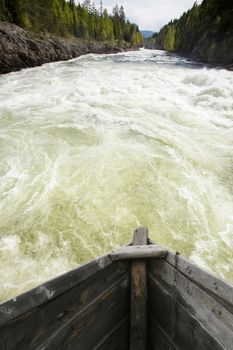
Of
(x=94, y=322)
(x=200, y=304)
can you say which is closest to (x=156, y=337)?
(x=94, y=322)

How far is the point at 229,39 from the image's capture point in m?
32.8

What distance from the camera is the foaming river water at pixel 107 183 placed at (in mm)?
4141

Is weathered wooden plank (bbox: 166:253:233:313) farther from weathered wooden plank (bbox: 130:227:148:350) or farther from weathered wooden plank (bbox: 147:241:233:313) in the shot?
weathered wooden plank (bbox: 130:227:148:350)

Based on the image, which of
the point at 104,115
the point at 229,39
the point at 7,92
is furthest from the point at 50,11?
the point at 104,115

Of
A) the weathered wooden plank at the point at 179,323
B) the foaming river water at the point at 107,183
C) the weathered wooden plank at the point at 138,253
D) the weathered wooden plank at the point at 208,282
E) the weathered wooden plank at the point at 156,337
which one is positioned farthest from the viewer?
the foaming river water at the point at 107,183

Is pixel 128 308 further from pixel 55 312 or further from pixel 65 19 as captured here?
pixel 65 19

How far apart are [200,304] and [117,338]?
1.12 metres

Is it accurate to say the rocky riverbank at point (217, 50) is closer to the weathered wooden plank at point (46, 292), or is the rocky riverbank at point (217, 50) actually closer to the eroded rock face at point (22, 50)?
the eroded rock face at point (22, 50)

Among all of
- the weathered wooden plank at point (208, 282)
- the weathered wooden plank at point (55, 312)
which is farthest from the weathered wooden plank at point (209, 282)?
the weathered wooden plank at point (55, 312)

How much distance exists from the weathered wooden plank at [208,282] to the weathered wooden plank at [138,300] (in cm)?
35

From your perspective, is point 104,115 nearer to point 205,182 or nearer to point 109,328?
point 205,182

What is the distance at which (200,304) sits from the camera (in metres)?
1.85

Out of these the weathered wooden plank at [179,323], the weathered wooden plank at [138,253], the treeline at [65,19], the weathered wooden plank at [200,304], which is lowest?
the weathered wooden plank at [179,323]

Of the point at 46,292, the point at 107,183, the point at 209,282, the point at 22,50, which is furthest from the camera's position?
the point at 22,50
